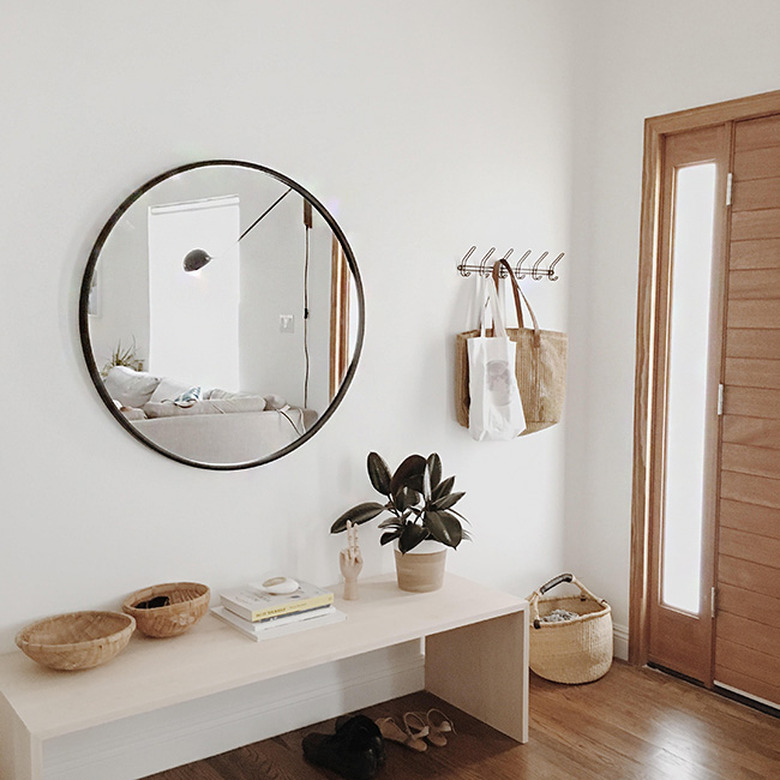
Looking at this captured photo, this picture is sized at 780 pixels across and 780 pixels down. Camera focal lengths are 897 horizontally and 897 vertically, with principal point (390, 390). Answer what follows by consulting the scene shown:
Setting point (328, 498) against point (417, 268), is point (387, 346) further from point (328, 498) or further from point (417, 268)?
point (328, 498)

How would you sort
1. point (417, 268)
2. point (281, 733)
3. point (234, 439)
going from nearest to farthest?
1. point (234, 439)
2. point (281, 733)
3. point (417, 268)

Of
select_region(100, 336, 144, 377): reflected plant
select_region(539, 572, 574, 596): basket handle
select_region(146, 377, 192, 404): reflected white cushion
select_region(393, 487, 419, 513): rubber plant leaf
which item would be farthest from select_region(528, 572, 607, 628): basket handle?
select_region(100, 336, 144, 377): reflected plant

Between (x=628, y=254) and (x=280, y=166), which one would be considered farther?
(x=628, y=254)

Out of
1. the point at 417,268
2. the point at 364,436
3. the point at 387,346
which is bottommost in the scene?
the point at 364,436

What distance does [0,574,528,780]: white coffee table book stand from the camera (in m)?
1.94

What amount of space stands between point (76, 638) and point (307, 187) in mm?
1399

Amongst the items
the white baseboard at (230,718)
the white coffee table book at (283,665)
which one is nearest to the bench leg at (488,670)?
the white coffee table book at (283,665)

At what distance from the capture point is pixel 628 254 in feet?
10.6

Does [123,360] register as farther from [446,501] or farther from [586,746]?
[586,746]

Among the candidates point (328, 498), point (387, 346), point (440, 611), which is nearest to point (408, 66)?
point (387, 346)

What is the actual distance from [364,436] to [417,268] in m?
0.57

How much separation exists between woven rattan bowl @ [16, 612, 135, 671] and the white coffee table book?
5 centimetres

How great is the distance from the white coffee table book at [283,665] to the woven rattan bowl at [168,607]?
0.04 metres

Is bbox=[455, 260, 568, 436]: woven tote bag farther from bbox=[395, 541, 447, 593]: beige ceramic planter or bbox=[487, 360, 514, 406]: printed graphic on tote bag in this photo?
bbox=[395, 541, 447, 593]: beige ceramic planter
